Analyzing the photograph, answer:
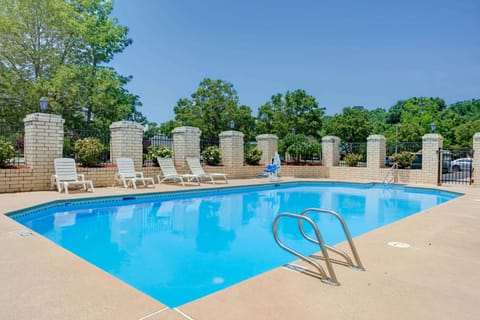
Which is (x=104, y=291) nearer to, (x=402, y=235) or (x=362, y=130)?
(x=402, y=235)

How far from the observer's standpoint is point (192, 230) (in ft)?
19.6

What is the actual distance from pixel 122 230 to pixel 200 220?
167 centimetres

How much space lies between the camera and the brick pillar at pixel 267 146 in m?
15.9

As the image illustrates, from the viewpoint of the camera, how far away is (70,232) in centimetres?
559

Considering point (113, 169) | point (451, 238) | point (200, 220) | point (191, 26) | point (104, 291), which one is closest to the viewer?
point (104, 291)

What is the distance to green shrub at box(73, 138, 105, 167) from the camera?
32.5ft

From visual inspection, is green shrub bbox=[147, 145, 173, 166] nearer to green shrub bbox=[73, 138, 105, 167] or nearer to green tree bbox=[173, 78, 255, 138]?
green shrub bbox=[73, 138, 105, 167]

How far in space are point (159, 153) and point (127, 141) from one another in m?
1.37

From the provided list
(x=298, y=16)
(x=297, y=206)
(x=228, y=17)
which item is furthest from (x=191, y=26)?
(x=297, y=206)

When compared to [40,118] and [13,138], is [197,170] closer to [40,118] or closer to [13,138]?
[40,118]

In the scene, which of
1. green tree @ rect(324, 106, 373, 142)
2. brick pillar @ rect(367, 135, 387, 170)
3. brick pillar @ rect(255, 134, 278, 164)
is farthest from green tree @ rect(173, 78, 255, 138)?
brick pillar @ rect(367, 135, 387, 170)

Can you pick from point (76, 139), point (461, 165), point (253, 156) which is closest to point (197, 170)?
point (253, 156)

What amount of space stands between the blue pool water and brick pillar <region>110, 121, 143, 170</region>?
2.38m

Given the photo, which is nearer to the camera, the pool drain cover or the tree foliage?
the pool drain cover
